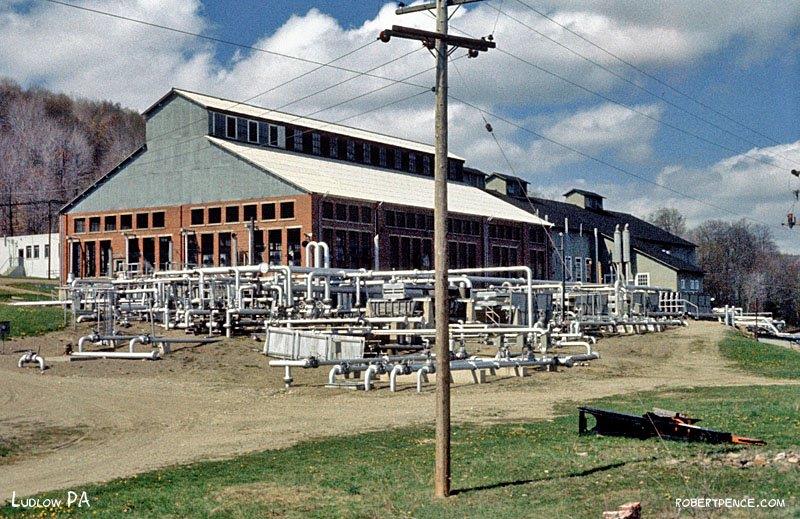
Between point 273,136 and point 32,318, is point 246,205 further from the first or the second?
point 32,318

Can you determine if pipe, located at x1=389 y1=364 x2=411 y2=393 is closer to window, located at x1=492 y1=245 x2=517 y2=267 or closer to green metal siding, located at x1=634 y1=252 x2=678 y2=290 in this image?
window, located at x1=492 y1=245 x2=517 y2=267

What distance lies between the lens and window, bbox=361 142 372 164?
75000 millimetres

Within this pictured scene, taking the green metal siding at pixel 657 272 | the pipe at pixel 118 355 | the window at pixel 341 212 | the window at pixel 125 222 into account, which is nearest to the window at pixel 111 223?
the window at pixel 125 222

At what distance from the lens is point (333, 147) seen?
72500 millimetres

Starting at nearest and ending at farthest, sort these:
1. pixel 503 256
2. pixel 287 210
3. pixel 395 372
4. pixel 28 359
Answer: pixel 395 372 < pixel 28 359 < pixel 287 210 < pixel 503 256

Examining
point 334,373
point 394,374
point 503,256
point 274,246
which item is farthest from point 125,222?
point 394,374

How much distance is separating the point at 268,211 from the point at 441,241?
46.0 meters

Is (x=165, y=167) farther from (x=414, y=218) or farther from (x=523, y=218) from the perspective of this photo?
(x=523, y=218)

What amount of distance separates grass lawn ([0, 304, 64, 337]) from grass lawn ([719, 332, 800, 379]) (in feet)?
99.0

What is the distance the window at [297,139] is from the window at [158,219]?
10632mm

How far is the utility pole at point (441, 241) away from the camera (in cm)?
1403

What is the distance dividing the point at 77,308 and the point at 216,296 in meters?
6.96

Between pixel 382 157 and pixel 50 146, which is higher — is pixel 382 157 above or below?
below

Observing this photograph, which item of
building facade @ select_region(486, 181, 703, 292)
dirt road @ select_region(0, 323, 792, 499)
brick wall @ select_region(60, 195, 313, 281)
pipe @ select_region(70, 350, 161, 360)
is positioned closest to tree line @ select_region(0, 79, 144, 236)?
brick wall @ select_region(60, 195, 313, 281)
